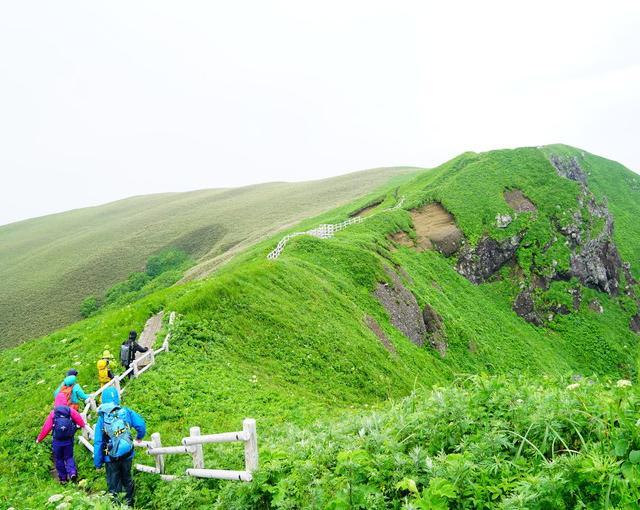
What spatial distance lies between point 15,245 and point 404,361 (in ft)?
Result: 429

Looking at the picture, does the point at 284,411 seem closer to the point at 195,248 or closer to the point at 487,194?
the point at 487,194

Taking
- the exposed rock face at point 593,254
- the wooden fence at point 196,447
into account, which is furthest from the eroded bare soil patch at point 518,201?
the wooden fence at point 196,447

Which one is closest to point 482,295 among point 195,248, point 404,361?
point 404,361

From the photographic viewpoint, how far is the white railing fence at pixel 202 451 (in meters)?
7.12

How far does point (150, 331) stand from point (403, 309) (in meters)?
18.9

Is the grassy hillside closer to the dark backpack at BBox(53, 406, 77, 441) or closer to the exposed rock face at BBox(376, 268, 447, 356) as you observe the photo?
the exposed rock face at BBox(376, 268, 447, 356)

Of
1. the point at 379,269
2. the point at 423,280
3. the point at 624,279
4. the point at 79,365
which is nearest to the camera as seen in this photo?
the point at 79,365

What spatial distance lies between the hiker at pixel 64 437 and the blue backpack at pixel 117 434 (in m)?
3.01

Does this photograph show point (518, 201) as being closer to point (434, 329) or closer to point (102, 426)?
point (434, 329)

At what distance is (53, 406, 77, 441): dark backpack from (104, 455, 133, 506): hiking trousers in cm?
282

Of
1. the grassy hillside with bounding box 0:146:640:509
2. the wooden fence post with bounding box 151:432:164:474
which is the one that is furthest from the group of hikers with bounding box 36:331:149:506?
the grassy hillside with bounding box 0:146:640:509

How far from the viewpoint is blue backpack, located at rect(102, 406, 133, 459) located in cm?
850

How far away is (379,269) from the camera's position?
33375 mm

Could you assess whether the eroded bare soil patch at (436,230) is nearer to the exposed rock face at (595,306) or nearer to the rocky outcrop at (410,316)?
the rocky outcrop at (410,316)
